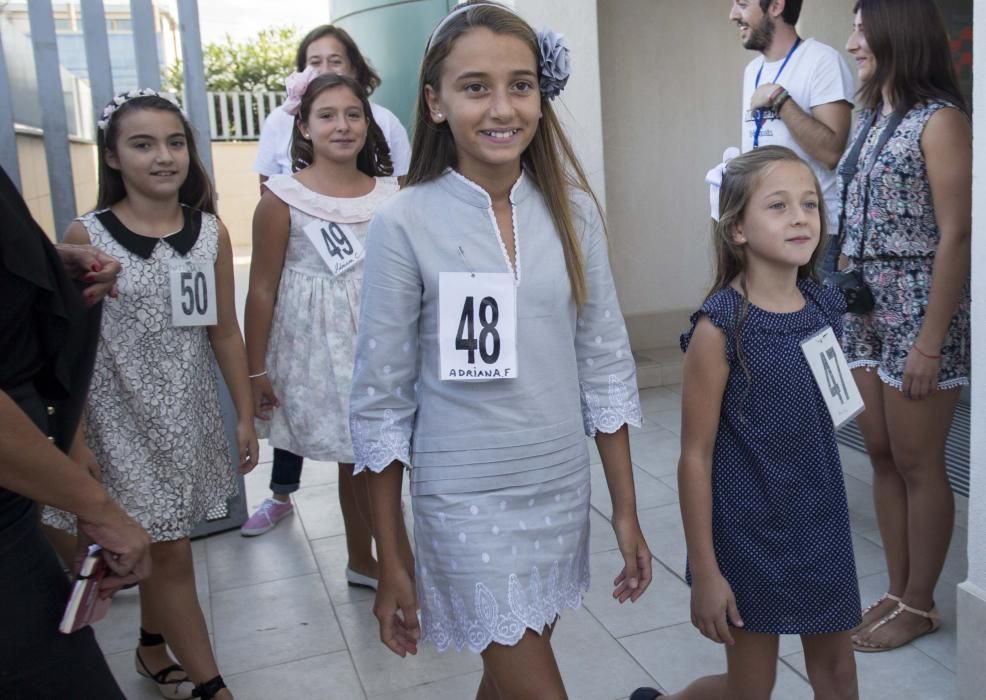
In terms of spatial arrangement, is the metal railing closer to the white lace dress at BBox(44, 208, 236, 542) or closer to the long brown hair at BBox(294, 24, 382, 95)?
the long brown hair at BBox(294, 24, 382, 95)

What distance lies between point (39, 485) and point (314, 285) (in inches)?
74.1

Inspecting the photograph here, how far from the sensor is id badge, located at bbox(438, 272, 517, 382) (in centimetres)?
192

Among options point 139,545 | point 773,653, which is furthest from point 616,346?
point 139,545

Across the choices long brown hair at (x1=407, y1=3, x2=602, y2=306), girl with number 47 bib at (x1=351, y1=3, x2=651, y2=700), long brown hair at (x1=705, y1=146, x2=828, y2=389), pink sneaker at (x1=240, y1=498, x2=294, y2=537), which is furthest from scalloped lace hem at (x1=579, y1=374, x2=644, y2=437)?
pink sneaker at (x1=240, y1=498, x2=294, y2=537)

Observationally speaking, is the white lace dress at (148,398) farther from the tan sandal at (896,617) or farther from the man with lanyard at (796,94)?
the man with lanyard at (796,94)

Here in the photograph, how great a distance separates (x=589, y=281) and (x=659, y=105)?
4999 millimetres

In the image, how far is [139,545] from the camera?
1.77 metres

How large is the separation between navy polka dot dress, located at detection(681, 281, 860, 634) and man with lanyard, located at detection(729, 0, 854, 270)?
170 cm

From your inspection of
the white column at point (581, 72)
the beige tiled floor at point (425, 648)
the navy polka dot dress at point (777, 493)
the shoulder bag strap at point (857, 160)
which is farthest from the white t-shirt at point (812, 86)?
the white column at point (581, 72)

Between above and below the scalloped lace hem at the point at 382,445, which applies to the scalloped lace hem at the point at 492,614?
below

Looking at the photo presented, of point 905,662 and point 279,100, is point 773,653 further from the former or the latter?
point 279,100

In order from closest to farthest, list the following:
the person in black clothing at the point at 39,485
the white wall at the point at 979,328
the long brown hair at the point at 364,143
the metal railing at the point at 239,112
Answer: the person in black clothing at the point at 39,485
the white wall at the point at 979,328
the long brown hair at the point at 364,143
the metal railing at the point at 239,112

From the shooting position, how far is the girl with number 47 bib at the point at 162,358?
2.85 m

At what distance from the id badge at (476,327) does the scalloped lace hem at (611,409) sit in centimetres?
28
